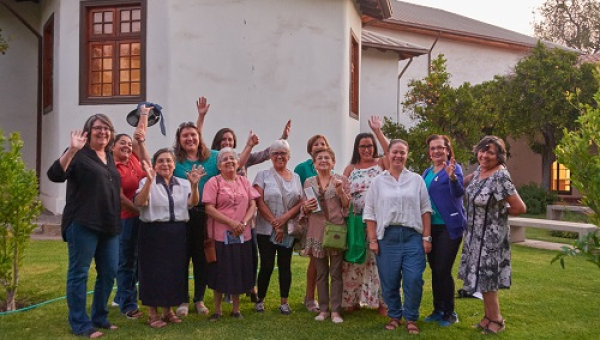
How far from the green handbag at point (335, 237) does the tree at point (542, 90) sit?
18648 millimetres

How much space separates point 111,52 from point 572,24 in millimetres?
40697

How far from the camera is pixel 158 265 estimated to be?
18.4 feet

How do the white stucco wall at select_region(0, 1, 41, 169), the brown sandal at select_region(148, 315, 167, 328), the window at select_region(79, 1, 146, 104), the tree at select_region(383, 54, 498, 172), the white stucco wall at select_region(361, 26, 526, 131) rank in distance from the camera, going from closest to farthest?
the brown sandal at select_region(148, 315, 167, 328)
the window at select_region(79, 1, 146, 104)
the white stucco wall at select_region(0, 1, 41, 169)
the tree at select_region(383, 54, 498, 172)
the white stucco wall at select_region(361, 26, 526, 131)

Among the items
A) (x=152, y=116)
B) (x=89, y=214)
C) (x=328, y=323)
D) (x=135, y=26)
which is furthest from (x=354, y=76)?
(x=89, y=214)

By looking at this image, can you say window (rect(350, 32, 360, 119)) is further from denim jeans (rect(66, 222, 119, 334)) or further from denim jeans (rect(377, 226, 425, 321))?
denim jeans (rect(66, 222, 119, 334))

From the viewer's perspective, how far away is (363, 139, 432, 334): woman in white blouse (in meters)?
5.47

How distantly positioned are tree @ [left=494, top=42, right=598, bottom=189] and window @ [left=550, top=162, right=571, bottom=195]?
5.73 metres

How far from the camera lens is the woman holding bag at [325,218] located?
5922 mm

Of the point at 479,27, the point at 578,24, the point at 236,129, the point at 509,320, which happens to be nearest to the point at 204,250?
the point at 509,320

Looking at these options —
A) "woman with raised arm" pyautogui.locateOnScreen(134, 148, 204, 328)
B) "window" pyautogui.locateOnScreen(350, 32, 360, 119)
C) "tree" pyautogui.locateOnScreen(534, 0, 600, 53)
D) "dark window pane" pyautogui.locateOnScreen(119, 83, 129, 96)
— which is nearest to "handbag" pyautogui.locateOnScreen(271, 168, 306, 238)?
"woman with raised arm" pyautogui.locateOnScreen(134, 148, 204, 328)

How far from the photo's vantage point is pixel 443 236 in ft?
18.6

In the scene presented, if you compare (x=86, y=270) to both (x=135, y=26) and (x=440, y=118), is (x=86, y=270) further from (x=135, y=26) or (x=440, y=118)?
(x=440, y=118)

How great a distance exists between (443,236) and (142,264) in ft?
9.53

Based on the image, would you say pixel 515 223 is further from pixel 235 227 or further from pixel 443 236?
pixel 235 227
